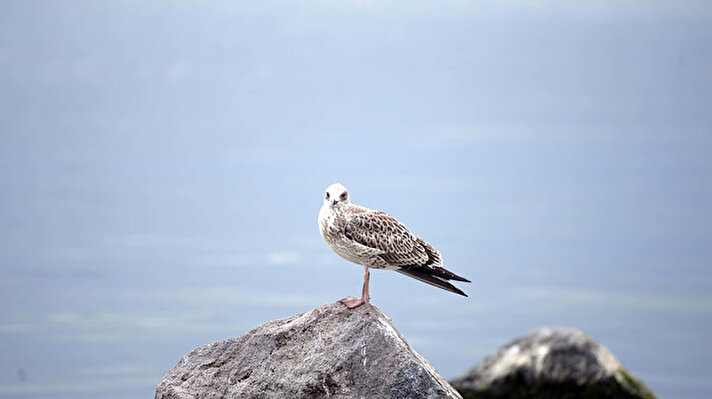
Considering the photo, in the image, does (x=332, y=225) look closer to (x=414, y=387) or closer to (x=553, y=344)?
(x=414, y=387)

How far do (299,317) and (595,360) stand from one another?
24.9 feet

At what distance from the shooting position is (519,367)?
16.0m

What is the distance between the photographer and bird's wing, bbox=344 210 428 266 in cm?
966

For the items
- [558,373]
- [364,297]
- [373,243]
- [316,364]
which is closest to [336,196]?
[373,243]

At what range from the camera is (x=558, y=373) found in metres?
15.8

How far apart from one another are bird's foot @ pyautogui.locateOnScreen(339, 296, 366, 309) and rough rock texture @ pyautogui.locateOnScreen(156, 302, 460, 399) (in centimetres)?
5

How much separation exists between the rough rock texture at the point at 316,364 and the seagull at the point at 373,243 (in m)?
0.37

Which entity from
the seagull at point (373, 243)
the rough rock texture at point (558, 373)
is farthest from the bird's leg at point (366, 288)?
the rough rock texture at point (558, 373)

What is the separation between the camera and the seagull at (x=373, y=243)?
379 inches

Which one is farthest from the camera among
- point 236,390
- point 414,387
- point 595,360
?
point 595,360

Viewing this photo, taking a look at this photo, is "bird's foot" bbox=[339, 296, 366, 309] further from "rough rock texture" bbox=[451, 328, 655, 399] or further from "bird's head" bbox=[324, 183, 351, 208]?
"rough rock texture" bbox=[451, 328, 655, 399]

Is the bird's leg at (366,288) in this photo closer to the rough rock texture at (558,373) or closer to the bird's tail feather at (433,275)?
the bird's tail feather at (433,275)

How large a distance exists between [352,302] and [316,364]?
82 cm

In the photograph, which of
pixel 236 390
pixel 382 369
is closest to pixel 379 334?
pixel 382 369
